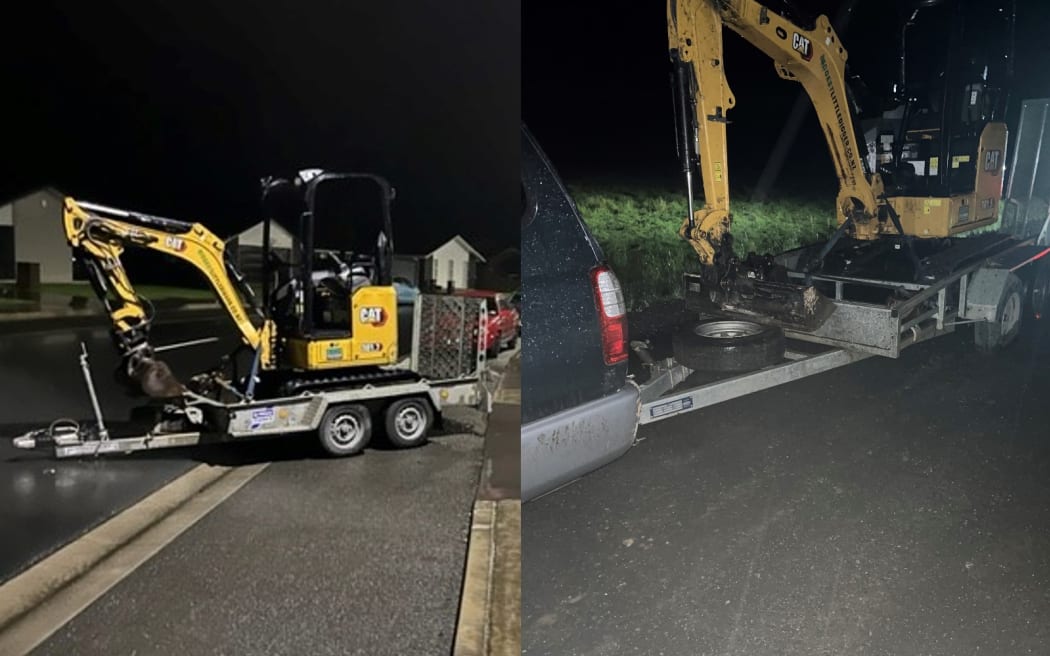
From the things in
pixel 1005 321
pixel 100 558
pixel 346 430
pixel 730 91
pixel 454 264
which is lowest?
pixel 100 558

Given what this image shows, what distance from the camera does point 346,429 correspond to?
1.91 metres

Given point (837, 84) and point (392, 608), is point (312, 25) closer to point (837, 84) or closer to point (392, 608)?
point (837, 84)

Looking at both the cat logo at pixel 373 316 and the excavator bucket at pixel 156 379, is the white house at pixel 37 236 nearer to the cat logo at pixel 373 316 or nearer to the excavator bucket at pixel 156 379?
the excavator bucket at pixel 156 379

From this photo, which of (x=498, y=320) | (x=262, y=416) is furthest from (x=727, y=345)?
(x=262, y=416)

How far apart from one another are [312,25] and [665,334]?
1024 millimetres

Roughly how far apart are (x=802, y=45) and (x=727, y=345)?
58 cm

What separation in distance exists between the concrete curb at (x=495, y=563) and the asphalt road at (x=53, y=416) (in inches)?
24.3

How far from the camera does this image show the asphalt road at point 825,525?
5.36ft

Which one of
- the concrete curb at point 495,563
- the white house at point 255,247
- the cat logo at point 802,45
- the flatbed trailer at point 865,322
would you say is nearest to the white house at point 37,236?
the white house at point 255,247

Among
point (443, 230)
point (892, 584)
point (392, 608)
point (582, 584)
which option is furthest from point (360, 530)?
point (892, 584)

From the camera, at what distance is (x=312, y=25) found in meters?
1.85

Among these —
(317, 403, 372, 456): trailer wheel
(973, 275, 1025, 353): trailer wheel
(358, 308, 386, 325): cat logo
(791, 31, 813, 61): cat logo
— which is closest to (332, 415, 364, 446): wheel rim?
(317, 403, 372, 456): trailer wheel

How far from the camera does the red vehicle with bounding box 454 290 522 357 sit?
6.15 feet

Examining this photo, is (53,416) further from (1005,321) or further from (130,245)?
(1005,321)
